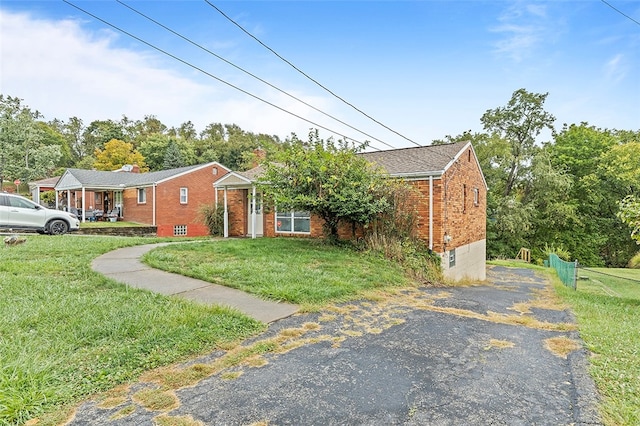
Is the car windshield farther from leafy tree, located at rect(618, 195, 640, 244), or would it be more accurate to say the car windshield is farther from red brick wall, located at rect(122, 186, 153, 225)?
leafy tree, located at rect(618, 195, 640, 244)

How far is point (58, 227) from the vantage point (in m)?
13.8

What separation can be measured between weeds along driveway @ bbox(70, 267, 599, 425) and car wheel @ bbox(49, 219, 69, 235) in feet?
43.9

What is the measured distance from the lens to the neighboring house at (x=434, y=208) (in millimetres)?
11547

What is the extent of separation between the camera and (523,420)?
8.49 ft

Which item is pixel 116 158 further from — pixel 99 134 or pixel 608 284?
pixel 608 284

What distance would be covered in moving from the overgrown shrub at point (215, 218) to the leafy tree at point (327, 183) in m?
6.00

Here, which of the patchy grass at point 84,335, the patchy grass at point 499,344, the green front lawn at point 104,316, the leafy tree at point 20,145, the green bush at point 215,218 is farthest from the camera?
the leafy tree at point 20,145

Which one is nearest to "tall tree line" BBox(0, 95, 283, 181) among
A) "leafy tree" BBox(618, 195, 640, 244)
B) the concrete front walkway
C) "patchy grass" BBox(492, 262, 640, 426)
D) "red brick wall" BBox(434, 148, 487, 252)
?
the concrete front walkway

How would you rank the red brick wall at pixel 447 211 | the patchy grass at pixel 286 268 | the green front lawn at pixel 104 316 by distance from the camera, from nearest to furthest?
1. the green front lawn at pixel 104 316
2. the patchy grass at pixel 286 268
3. the red brick wall at pixel 447 211

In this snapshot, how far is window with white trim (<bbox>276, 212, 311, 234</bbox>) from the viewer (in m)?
13.9

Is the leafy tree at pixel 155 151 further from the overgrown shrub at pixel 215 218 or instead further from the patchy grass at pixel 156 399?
the patchy grass at pixel 156 399

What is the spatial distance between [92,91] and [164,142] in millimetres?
32321

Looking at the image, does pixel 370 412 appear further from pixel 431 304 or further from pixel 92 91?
pixel 92 91

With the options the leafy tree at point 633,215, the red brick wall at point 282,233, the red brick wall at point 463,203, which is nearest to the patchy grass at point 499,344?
the leafy tree at point 633,215
